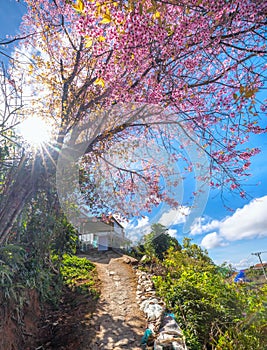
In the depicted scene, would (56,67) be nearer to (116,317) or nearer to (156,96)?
(156,96)

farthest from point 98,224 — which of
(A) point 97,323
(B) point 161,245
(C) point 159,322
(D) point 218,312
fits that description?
(B) point 161,245

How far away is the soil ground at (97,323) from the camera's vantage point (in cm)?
273

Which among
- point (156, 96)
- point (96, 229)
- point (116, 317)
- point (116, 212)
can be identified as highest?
point (156, 96)

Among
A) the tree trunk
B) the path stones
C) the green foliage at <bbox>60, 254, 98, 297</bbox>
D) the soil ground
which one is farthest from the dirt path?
the tree trunk

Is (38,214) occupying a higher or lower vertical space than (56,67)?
lower

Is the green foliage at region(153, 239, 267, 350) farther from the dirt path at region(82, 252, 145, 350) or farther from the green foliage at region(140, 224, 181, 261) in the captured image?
the green foliage at region(140, 224, 181, 261)

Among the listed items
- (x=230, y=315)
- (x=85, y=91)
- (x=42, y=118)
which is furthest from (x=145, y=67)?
(x=230, y=315)

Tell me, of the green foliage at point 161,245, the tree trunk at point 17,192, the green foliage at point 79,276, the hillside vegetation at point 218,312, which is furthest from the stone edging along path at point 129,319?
the green foliage at point 161,245

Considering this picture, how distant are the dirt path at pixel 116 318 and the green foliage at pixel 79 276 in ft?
0.95

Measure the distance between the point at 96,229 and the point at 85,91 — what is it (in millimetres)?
2387

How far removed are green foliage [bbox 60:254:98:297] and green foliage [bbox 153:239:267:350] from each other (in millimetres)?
1720

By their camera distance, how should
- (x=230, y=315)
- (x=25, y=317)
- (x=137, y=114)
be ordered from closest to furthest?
(x=230, y=315) → (x=25, y=317) → (x=137, y=114)

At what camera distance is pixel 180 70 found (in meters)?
3.19

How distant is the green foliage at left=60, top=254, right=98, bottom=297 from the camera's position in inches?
178
